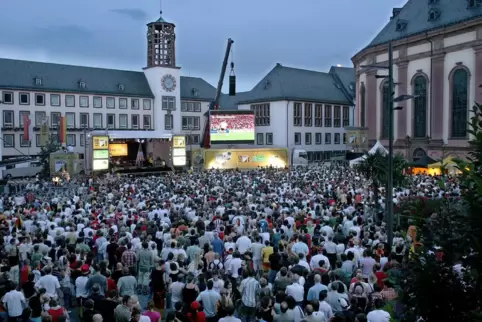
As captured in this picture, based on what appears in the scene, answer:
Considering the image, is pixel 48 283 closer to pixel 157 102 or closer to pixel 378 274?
pixel 378 274

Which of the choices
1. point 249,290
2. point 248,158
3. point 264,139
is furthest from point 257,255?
point 264,139

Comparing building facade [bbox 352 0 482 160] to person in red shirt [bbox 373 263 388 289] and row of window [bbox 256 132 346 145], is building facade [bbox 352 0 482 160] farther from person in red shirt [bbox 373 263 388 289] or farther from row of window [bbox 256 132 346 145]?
person in red shirt [bbox 373 263 388 289]

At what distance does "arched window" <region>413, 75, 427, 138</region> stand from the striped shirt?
37.4 metres

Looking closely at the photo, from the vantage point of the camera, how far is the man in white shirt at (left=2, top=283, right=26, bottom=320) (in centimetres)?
858

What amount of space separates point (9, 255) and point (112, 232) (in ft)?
9.15

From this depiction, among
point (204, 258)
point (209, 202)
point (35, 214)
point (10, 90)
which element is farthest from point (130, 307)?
point (10, 90)

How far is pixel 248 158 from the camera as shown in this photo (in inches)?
1816

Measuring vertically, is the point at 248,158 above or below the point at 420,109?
below

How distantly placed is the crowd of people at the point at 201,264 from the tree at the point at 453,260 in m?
0.32

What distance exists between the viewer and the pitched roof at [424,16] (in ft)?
127

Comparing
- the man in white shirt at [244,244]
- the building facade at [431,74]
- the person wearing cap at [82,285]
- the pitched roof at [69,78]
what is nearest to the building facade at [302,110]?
the building facade at [431,74]

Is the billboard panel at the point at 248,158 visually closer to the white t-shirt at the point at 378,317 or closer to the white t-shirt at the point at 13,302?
the white t-shirt at the point at 13,302

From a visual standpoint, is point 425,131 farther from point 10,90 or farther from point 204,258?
point 10,90

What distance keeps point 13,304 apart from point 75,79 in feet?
175
